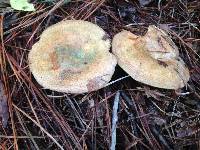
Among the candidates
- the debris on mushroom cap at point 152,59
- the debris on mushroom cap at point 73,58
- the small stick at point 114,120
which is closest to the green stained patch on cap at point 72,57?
the debris on mushroom cap at point 73,58

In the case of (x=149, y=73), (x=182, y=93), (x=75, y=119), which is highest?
(x=149, y=73)

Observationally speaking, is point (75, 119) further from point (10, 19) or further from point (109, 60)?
point (10, 19)

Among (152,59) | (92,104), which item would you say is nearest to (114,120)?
(92,104)

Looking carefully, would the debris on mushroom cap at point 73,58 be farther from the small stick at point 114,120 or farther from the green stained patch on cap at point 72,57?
the small stick at point 114,120

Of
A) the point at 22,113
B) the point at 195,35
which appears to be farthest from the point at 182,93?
the point at 22,113

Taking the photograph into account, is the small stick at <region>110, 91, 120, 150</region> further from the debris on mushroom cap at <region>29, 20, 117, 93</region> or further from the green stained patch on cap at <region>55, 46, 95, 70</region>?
the green stained patch on cap at <region>55, 46, 95, 70</region>
